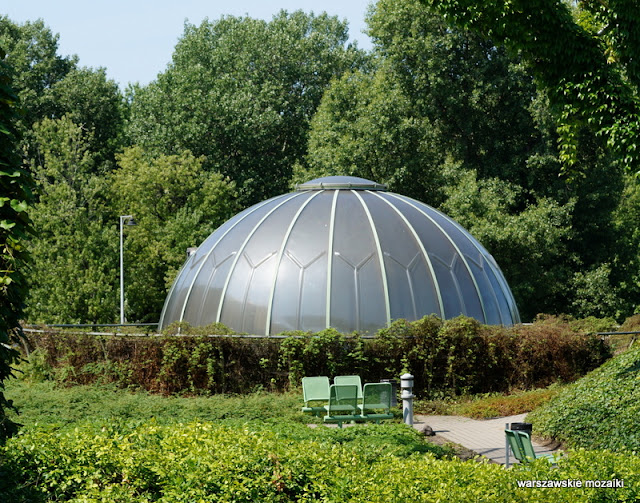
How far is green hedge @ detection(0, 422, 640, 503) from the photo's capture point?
672 cm

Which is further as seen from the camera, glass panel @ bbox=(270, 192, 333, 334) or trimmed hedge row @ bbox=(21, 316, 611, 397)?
glass panel @ bbox=(270, 192, 333, 334)

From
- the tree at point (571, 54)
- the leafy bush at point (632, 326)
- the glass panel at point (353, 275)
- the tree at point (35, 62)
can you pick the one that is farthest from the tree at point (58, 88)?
the tree at point (571, 54)

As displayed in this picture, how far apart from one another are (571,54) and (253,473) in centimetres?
Answer: 941

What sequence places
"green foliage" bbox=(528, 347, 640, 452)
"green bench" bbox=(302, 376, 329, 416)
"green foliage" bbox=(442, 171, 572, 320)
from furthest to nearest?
"green foliage" bbox=(442, 171, 572, 320) → "green bench" bbox=(302, 376, 329, 416) → "green foliage" bbox=(528, 347, 640, 452)

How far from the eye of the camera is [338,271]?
18359 millimetres

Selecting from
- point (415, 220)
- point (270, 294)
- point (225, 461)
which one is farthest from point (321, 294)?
point (225, 461)

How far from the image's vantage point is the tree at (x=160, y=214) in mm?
36000

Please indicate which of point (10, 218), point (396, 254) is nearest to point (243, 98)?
point (396, 254)

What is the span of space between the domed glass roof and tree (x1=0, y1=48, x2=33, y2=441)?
10852 millimetres

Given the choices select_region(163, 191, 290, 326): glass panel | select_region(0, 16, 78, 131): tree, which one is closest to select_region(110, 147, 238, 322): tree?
select_region(0, 16, 78, 131): tree

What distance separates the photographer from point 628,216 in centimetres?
4612

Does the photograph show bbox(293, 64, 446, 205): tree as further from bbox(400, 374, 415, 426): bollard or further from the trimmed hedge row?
bbox(400, 374, 415, 426): bollard

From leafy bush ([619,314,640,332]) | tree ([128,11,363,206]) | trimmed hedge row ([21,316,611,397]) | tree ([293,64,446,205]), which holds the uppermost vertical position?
tree ([128,11,363,206])

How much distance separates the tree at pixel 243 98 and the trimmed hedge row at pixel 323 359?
27426 millimetres
